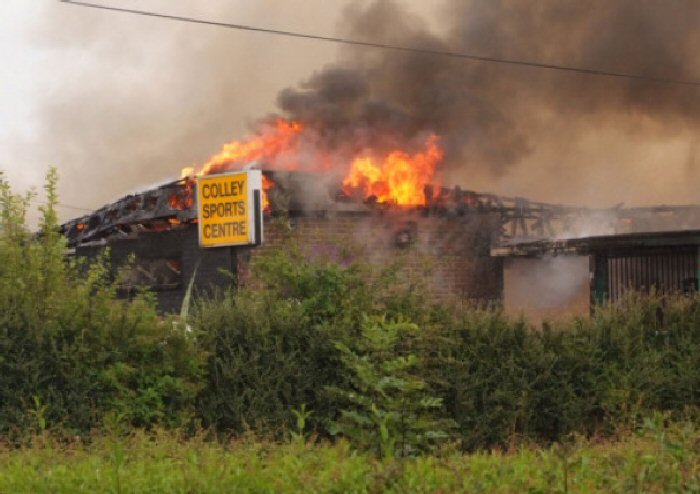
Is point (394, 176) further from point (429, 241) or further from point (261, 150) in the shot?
point (261, 150)

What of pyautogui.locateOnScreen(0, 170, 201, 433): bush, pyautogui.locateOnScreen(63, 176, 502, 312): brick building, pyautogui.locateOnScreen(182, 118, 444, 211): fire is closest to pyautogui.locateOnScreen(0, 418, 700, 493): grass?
pyautogui.locateOnScreen(0, 170, 201, 433): bush

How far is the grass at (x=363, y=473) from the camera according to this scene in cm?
639

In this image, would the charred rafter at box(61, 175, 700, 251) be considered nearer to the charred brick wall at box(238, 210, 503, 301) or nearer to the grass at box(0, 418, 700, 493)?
the charred brick wall at box(238, 210, 503, 301)

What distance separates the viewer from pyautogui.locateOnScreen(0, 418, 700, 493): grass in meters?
6.39

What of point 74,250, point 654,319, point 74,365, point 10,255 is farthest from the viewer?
point 74,250

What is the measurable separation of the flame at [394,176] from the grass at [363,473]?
19.9 m

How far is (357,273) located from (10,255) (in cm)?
411

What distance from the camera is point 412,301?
12.8 m

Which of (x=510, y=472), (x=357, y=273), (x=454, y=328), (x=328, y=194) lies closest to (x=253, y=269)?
(x=357, y=273)

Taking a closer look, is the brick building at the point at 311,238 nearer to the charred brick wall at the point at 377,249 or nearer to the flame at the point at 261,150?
the charred brick wall at the point at 377,249

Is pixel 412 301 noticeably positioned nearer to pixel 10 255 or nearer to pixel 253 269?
pixel 253 269

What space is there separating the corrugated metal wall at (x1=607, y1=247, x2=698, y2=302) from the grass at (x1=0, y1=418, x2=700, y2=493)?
1375cm

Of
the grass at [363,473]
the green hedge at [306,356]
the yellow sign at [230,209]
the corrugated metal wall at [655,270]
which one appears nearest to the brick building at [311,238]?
the yellow sign at [230,209]

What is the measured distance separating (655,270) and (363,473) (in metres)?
Result: 15.9
